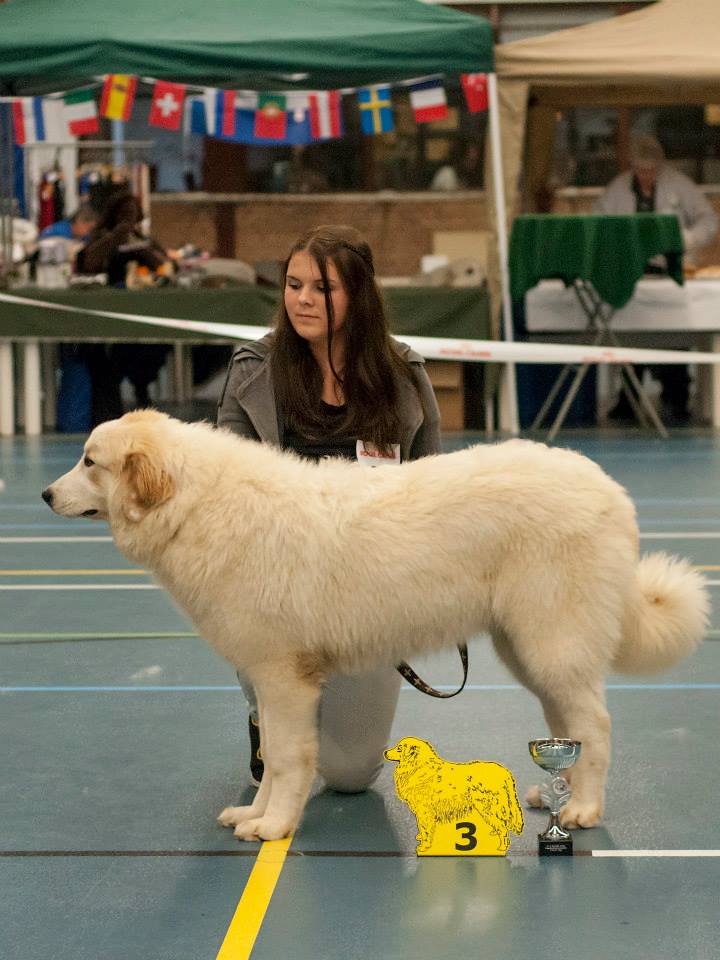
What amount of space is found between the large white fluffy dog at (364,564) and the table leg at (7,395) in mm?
10017

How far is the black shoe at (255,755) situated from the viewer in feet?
13.5

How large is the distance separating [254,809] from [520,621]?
0.87 m

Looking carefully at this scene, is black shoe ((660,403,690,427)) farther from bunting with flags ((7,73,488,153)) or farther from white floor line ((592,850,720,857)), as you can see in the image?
white floor line ((592,850,720,857))

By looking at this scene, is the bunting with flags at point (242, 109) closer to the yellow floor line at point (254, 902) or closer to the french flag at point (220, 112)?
the french flag at point (220, 112)

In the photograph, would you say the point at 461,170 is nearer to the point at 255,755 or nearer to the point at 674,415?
the point at 674,415

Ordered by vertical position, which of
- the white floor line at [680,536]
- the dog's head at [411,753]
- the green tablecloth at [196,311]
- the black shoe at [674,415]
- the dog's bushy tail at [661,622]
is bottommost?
the white floor line at [680,536]

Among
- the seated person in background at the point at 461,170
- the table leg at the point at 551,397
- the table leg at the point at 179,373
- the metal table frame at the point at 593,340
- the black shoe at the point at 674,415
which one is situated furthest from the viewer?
the seated person in background at the point at 461,170

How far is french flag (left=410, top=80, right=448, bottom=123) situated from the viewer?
13180 millimetres

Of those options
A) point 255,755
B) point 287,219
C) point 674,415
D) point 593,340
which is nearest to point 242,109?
point 593,340

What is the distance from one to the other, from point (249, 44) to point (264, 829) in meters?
10.1

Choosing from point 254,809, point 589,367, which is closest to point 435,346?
point 589,367

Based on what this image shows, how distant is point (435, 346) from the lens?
41.8ft

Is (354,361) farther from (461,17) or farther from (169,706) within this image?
(461,17)

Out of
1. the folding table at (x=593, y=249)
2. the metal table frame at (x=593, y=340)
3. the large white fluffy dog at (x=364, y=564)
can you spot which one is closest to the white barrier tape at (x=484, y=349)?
the metal table frame at (x=593, y=340)
